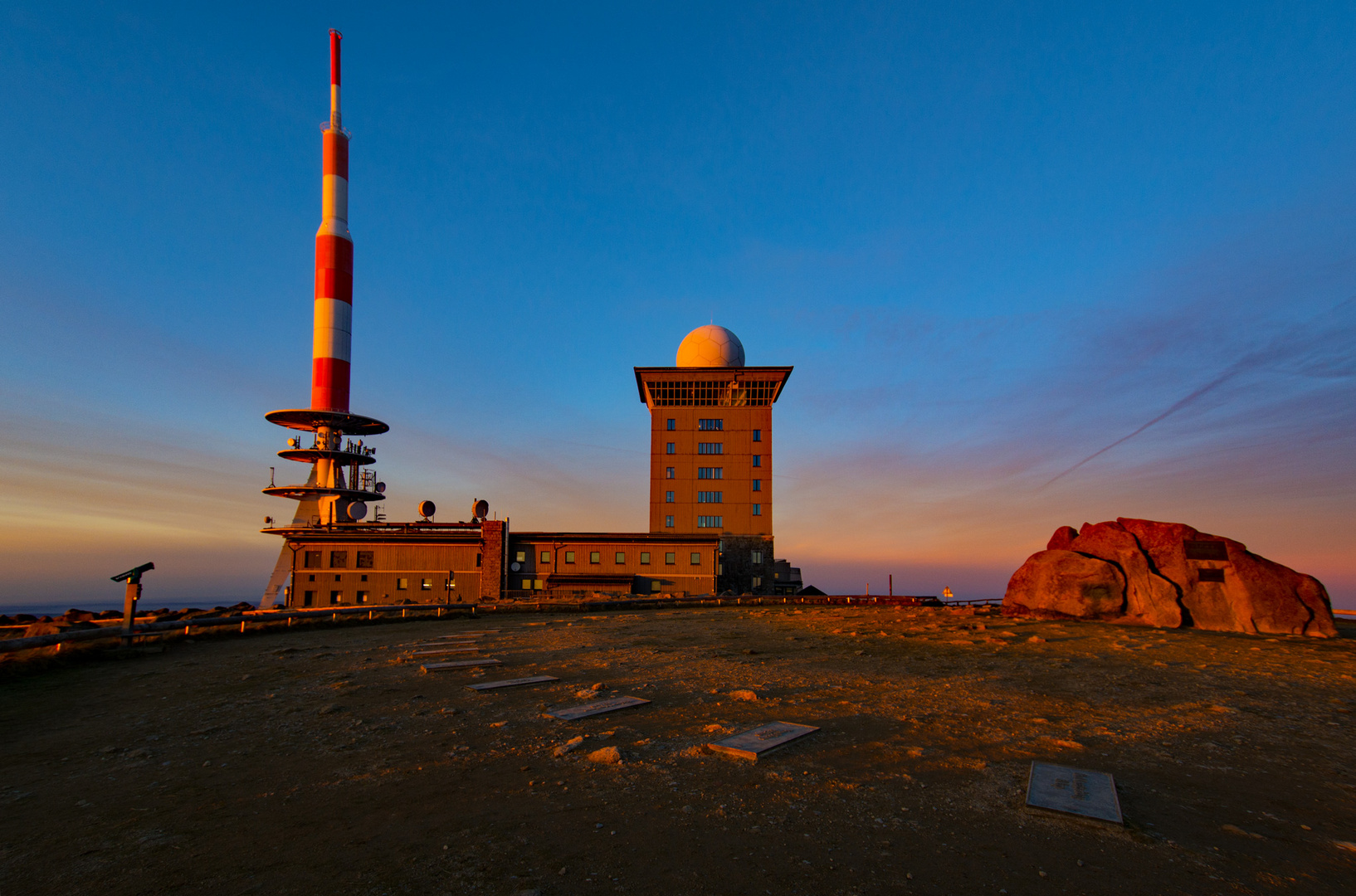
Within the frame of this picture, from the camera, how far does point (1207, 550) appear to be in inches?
1033

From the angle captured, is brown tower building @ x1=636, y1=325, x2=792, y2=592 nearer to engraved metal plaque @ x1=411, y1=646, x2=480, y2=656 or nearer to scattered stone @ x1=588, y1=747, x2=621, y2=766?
engraved metal plaque @ x1=411, y1=646, x2=480, y2=656

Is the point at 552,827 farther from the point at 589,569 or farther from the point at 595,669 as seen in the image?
the point at 589,569

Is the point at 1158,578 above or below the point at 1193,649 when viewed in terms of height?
above

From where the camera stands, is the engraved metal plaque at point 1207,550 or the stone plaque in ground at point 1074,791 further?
the engraved metal plaque at point 1207,550

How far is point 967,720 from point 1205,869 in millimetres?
5090

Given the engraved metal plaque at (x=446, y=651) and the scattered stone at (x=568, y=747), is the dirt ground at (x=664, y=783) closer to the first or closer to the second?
the scattered stone at (x=568, y=747)

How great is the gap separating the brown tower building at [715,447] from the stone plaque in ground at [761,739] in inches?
2134

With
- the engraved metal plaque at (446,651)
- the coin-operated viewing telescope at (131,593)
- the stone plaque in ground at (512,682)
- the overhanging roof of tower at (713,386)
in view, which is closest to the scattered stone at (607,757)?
the stone plaque in ground at (512,682)

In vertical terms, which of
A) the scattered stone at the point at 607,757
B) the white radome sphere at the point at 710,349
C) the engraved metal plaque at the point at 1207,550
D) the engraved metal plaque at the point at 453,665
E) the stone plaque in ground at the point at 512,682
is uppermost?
the white radome sphere at the point at 710,349

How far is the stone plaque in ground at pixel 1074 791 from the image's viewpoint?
248 inches

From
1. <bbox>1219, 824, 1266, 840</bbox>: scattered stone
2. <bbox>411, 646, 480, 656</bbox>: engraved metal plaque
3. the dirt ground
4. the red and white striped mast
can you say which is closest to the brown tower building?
the red and white striped mast

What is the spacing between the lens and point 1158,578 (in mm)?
26578

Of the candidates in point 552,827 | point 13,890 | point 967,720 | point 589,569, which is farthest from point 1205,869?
point 589,569

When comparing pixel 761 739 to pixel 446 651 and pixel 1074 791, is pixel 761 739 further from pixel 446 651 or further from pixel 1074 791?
pixel 446 651
